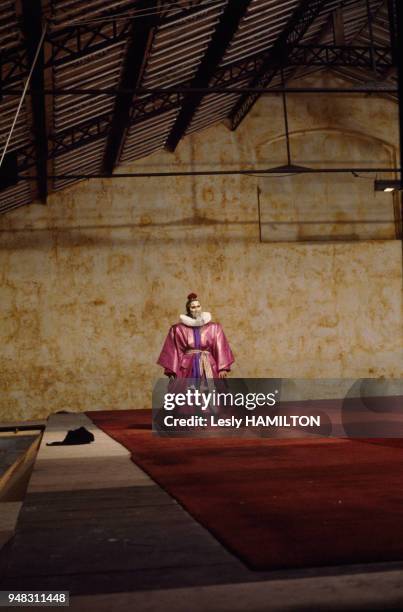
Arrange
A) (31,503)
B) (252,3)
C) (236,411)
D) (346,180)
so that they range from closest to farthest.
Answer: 1. (31,503)
2. (236,411)
3. (252,3)
4. (346,180)

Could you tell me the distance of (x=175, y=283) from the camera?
54.3 ft

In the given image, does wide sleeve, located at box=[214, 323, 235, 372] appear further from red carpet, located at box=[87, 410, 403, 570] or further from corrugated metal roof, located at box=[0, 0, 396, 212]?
corrugated metal roof, located at box=[0, 0, 396, 212]

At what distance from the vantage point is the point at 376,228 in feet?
56.7

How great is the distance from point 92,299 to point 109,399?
7.03 feet

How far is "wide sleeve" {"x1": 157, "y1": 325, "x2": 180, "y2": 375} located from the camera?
9.94 meters

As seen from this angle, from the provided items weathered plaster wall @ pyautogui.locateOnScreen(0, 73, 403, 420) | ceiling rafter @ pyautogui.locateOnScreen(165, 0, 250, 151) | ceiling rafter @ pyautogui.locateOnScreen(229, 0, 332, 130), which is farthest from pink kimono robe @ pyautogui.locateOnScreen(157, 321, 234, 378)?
weathered plaster wall @ pyautogui.locateOnScreen(0, 73, 403, 420)

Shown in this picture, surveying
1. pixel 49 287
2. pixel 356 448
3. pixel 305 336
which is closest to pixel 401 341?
pixel 305 336

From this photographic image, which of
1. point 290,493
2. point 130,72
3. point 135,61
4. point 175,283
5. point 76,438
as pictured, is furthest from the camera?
point 175,283

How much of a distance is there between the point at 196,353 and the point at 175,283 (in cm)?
671

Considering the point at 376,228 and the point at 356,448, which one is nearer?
the point at 356,448

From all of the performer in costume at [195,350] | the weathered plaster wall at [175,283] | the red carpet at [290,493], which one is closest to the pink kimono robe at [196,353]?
the performer in costume at [195,350]

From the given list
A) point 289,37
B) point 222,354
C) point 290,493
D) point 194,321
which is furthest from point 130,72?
point 290,493

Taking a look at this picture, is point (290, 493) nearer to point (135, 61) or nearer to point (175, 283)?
point (135, 61)

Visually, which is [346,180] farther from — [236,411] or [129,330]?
[236,411]
